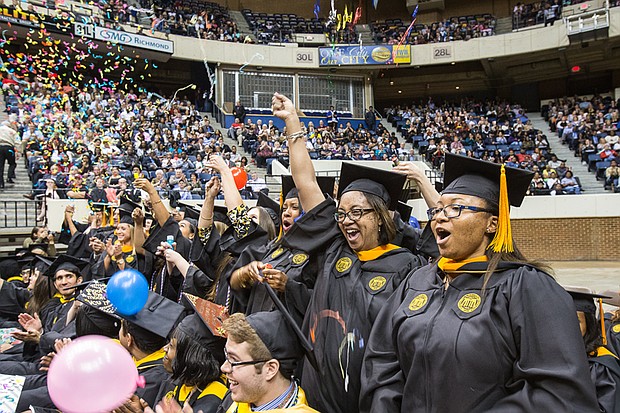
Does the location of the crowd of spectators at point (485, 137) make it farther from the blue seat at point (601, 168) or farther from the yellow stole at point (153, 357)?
the yellow stole at point (153, 357)

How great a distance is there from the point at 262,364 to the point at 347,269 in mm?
765

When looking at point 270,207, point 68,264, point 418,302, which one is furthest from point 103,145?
point 418,302

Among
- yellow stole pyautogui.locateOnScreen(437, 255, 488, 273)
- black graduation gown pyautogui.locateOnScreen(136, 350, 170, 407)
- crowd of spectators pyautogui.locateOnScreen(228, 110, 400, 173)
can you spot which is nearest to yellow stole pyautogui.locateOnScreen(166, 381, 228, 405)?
black graduation gown pyautogui.locateOnScreen(136, 350, 170, 407)

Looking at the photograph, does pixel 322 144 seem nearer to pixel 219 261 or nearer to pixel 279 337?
pixel 219 261

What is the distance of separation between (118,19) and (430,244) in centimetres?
2270

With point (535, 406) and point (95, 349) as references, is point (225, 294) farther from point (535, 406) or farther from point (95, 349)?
point (535, 406)

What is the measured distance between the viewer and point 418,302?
232 cm

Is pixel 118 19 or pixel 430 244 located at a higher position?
pixel 118 19

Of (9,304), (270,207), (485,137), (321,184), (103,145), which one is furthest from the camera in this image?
(485,137)

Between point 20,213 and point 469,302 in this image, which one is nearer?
point 469,302

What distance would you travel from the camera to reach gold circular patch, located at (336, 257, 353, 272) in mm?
2939

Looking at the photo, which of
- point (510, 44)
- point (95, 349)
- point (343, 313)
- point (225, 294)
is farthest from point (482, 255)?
point (510, 44)

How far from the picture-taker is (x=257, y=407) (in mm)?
2363

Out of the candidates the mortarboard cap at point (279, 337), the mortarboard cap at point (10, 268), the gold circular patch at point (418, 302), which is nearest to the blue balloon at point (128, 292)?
the mortarboard cap at point (279, 337)
